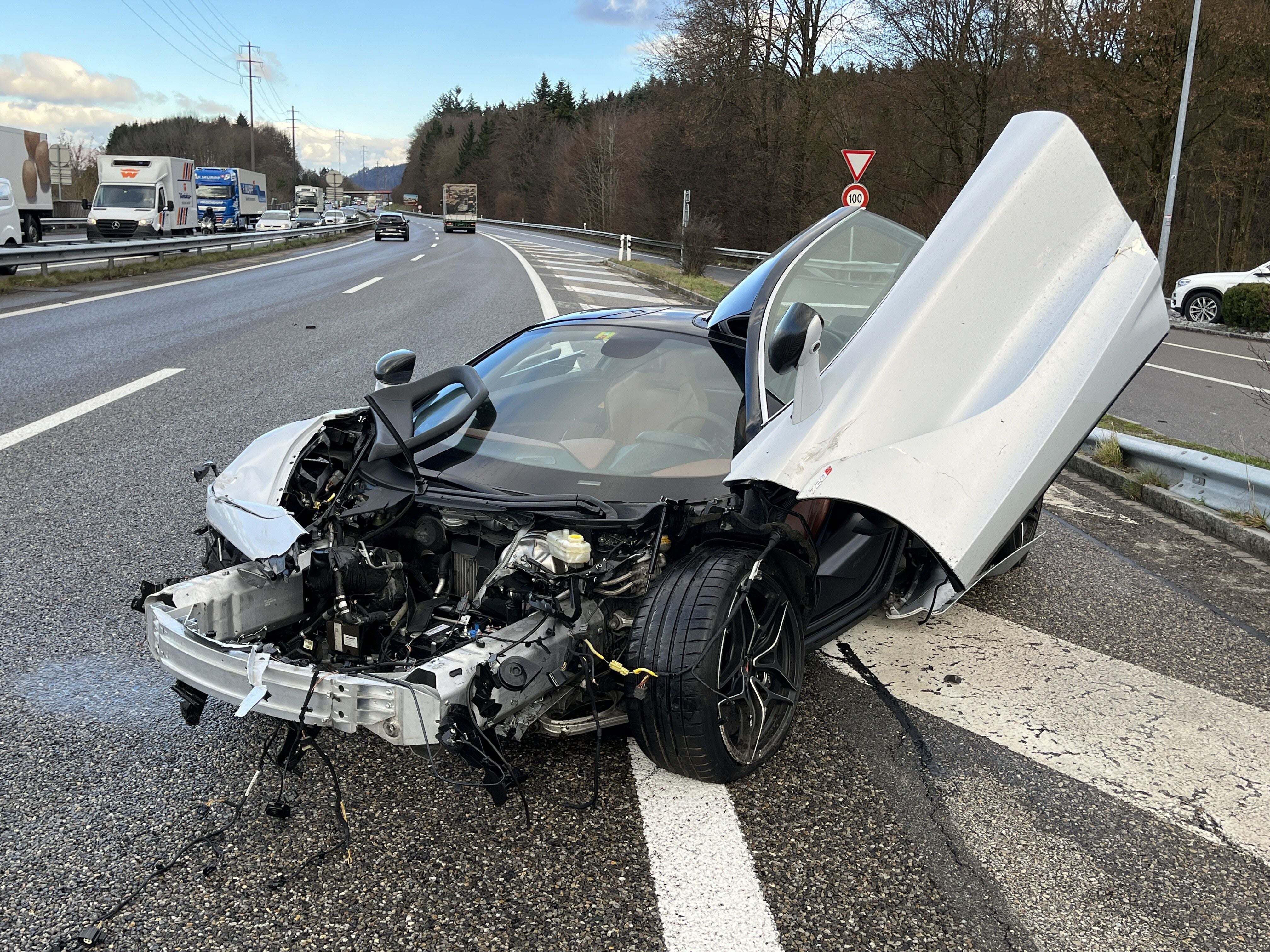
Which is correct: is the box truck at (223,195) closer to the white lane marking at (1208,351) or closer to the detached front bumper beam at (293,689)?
the white lane marking at (1208,351)

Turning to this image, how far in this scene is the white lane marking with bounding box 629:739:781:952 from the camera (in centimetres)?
214

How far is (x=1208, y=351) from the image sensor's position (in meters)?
14.9

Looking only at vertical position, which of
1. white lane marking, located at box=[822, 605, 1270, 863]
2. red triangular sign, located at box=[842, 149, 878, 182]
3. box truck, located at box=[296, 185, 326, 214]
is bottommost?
white lane marking, located at box=[822, 605, 1270, 863]

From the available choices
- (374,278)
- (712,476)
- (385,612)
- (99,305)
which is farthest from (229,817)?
(374,278)

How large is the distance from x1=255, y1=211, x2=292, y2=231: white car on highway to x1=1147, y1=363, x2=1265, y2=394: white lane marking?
144 feet

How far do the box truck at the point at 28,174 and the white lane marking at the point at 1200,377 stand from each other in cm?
2411

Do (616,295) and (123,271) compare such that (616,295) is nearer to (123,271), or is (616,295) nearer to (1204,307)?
(123,271)

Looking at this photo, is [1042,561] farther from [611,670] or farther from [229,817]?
[229,817]

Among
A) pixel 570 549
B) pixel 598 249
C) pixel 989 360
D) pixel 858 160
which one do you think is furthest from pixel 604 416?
pixel 598 249

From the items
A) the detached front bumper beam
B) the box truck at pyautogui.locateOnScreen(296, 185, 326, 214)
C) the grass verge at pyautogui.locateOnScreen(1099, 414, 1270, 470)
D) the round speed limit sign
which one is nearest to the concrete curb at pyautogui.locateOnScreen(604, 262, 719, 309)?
the round speed limit sign

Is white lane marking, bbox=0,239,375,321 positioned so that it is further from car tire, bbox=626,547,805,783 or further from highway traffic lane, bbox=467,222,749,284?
car tire, bbox=626,547,805,783

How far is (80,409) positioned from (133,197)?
30.1 meters

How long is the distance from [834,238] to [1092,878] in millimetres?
2396

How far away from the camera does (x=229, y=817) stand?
2.49 meters
